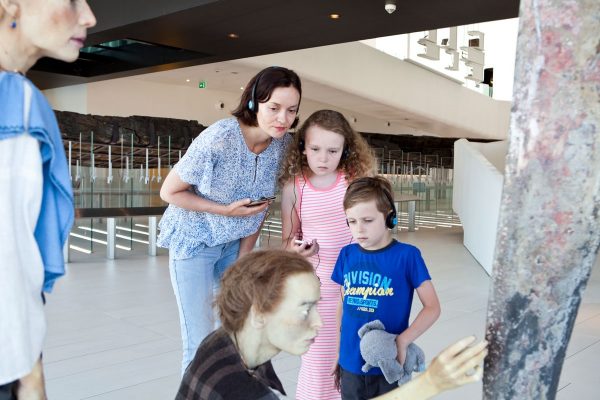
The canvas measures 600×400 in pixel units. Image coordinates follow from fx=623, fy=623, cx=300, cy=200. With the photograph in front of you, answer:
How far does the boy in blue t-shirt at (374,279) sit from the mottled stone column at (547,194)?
87 cm

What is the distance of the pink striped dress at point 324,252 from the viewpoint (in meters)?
2.31

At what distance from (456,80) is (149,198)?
15964 millimetres

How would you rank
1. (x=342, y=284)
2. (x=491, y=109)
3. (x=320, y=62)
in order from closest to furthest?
(x=342, y=284)
(x=320, y=62)
(x=491, y=109)

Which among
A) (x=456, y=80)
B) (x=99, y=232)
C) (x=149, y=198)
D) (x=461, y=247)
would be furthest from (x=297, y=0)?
(x=456, y=80)

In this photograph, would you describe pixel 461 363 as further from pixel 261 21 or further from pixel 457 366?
pixel 261 21

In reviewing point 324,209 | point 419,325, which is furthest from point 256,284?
point 324,209

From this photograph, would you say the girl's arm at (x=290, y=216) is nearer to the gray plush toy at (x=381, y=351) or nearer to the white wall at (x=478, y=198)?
the gray plush toy at (x=381, y=351)

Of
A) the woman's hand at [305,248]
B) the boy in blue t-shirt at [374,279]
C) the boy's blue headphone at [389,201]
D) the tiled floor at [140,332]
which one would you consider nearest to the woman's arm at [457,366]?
the boy in blue t-shirt at [374,279]

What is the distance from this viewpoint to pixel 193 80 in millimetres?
17875

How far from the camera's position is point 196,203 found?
7.24ft

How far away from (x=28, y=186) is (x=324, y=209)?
1443mm

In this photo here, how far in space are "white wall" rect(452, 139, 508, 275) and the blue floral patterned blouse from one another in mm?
3547

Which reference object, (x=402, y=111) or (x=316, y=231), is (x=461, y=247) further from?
(x=402, y=111)

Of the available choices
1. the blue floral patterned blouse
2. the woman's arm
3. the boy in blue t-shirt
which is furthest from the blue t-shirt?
the woman's arm
